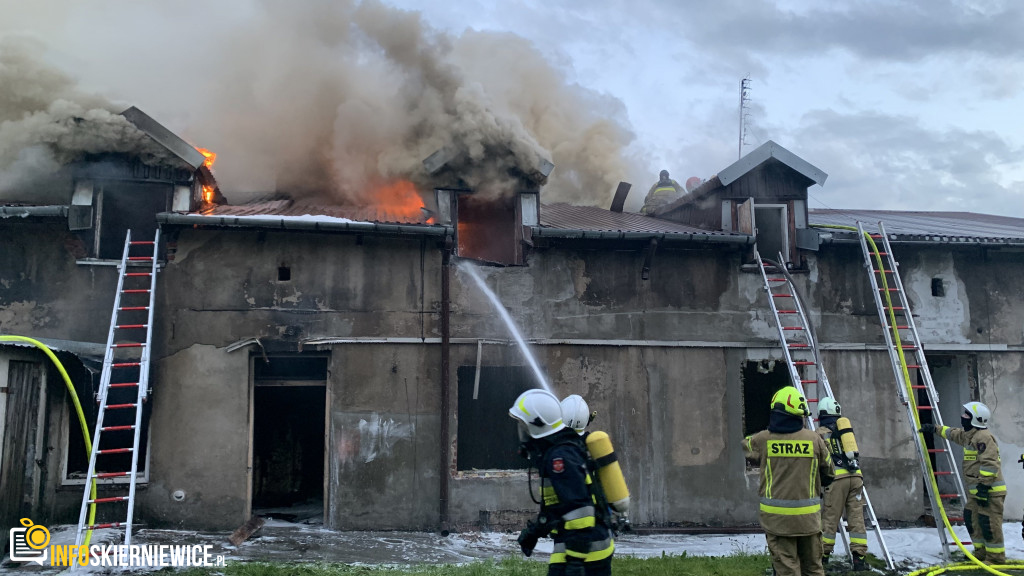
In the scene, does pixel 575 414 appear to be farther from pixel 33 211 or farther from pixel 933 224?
pixel 933 224

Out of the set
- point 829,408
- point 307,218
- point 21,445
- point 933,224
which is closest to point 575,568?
point 829,408

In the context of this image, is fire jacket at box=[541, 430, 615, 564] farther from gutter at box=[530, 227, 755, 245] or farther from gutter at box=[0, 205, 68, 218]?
gutter at box=[0, 205, 68, 218]

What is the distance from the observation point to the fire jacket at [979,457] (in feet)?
23.4

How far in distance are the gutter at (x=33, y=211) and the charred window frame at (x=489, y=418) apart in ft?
16.8

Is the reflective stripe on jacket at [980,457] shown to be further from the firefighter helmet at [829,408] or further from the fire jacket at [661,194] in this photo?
the fire jacket at [661,194]

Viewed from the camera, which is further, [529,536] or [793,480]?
[793,480]

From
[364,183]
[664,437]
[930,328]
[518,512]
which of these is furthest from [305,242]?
[930,328]

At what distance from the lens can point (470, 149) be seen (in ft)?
30.9

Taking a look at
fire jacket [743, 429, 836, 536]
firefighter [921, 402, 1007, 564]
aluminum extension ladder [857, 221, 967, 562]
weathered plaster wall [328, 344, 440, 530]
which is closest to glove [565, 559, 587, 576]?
fire jacket [743, 429, 836, 536]

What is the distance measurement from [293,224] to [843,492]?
6848mm

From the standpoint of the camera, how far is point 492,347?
9125 mm

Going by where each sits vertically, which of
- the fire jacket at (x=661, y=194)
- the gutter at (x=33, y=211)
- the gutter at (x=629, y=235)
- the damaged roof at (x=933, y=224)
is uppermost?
the fire jacket at (x=661, y=194)

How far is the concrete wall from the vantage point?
27.5 ft

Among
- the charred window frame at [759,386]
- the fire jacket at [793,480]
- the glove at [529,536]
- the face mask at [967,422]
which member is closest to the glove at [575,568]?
the glove at [529,536]
